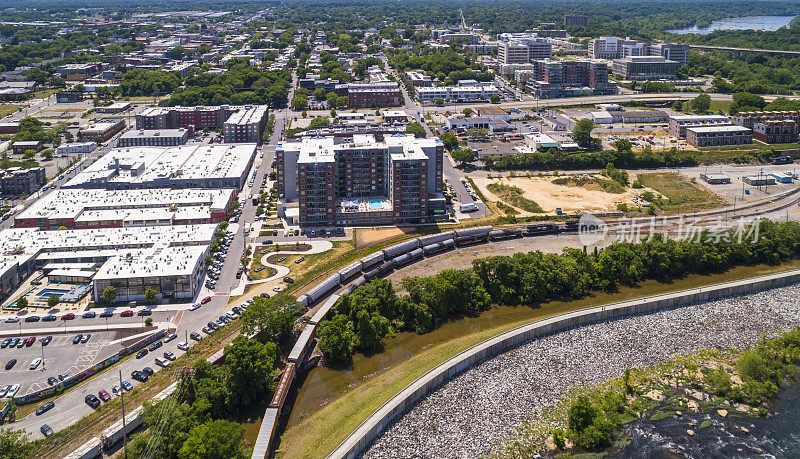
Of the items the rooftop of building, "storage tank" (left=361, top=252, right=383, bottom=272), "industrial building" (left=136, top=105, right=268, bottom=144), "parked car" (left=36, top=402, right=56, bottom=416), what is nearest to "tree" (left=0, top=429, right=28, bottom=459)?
"parked car" (left=36, top=402, right=56, bottom=416)

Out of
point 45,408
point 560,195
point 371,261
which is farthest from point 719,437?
point 560,195

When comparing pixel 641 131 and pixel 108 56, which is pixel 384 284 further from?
pixel 108 56

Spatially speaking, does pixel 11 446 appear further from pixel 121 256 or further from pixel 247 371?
pixel 121 256

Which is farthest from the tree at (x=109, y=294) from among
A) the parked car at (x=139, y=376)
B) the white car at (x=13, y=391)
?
the parked car at (x=139, y=376)

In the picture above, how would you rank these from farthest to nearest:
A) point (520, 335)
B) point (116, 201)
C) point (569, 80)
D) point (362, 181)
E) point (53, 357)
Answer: point (569, 80), point (362, 181), point (116, 201), point (520, 335), point (53, 357)

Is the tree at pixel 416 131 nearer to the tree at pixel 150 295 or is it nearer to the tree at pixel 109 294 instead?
the tree at pixel 150 295

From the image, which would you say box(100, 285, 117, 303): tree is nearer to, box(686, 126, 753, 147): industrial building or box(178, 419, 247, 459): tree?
box(178, 419, 247, 459): tree

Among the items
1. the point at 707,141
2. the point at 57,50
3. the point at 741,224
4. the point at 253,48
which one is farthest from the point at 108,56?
the point at 741,224
